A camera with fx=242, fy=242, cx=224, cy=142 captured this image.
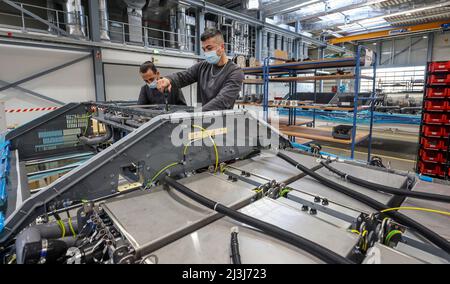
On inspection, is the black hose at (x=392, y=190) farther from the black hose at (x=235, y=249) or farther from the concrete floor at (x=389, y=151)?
the concrete floor at (x=389, y=151)

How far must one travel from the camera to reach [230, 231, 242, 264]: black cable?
765mm

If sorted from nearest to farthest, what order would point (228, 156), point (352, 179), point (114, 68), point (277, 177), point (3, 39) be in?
point (352, 179) → point (277, 177) → point (228, 156) → point (3, 39) → point (114, 68)

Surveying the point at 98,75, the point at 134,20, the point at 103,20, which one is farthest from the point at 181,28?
the point at 98,75

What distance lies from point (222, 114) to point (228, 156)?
0.32 m

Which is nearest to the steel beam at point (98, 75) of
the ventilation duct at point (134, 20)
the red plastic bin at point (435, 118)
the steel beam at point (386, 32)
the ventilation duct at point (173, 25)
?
the ventilation duct at point (134, 20)

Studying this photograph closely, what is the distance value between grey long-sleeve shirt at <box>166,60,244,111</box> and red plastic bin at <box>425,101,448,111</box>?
147 inches

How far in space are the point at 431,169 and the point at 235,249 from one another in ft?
15.6

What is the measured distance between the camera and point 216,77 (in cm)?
209

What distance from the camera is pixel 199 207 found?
Answer: 114 cm

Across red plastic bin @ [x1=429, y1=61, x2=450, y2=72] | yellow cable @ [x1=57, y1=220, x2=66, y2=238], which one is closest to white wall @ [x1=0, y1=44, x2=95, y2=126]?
yellow cable @ [x1=57, y1=220, x2=66, y2=238]

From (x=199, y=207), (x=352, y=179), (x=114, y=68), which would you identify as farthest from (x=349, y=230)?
(x=114, y=68)

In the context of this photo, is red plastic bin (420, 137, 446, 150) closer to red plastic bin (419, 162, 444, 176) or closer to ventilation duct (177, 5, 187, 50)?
red plastic bin (419, 162, 444, 176)
